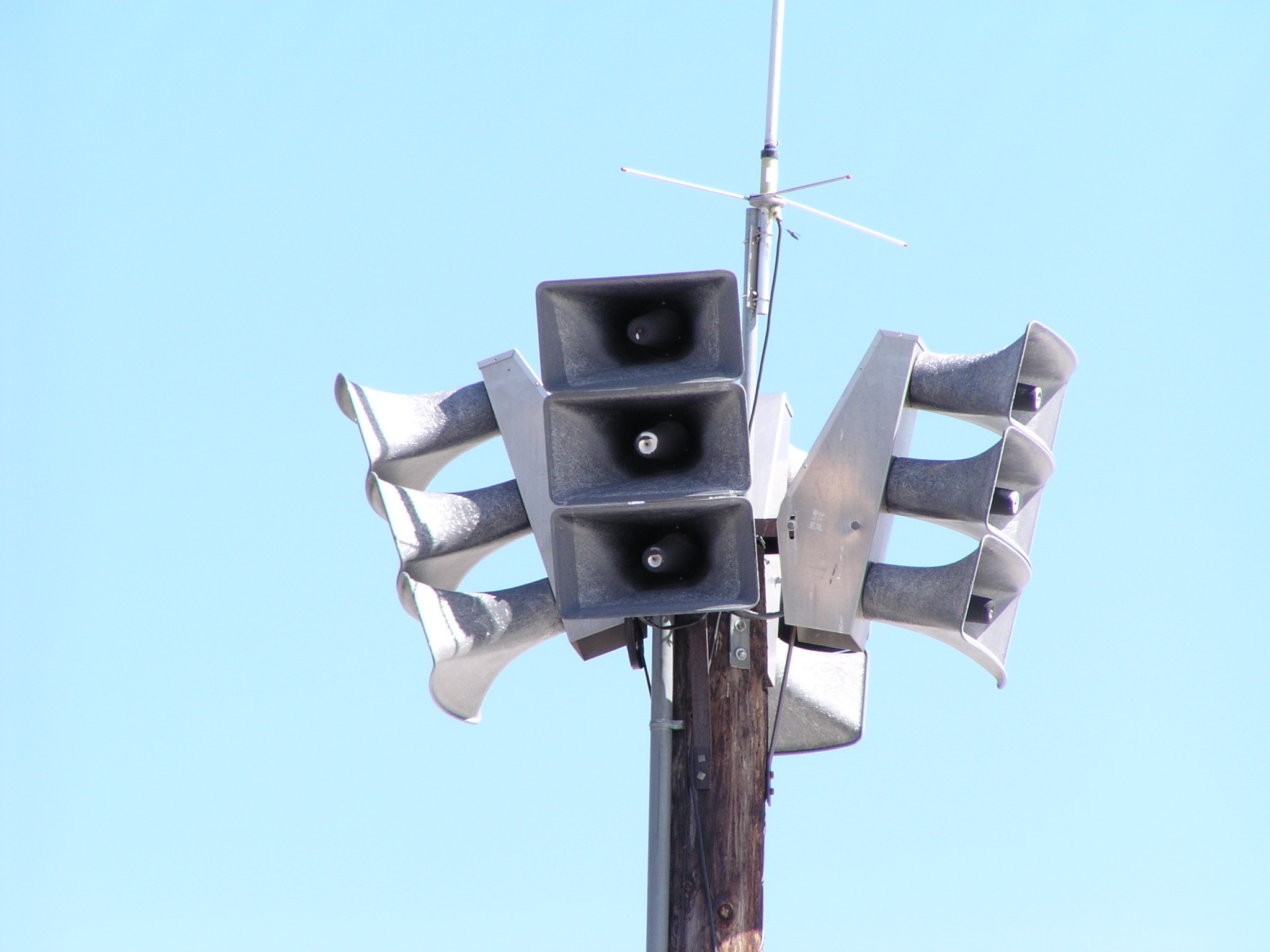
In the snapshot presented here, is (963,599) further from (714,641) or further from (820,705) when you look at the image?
(820,705)

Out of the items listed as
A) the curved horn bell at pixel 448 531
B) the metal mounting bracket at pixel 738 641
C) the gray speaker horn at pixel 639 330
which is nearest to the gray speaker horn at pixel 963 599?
the metal mounting bracket at pixel 738 641

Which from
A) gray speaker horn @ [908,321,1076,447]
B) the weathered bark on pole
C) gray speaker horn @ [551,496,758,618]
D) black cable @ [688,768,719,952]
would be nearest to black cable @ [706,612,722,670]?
the weathered bark on pole

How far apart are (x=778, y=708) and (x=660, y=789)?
0.71m

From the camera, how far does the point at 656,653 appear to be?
269 inches

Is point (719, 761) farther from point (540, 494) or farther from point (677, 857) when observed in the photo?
point (540, 494)

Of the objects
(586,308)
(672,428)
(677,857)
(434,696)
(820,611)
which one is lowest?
(677,857)

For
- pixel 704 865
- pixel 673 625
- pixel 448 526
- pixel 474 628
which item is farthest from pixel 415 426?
pixel 704 865

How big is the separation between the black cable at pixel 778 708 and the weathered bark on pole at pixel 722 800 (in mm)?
17

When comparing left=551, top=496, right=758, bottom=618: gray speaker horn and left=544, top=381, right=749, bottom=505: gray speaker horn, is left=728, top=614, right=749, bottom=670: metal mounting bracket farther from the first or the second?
left=544, top=381, right=749, bottom=505: gray speaker horn

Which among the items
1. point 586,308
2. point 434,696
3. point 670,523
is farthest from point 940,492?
point 434,696

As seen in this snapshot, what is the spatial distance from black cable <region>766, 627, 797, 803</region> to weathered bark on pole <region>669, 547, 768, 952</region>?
2cm

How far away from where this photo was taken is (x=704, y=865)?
6547 mm

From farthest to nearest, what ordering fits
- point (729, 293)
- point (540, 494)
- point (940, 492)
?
point (540, 494) → point (940, 492) → point (729, 293)

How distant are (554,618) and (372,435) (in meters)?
1.16
